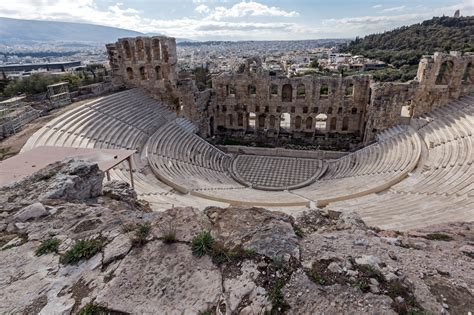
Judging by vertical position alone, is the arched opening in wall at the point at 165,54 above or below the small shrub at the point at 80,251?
above

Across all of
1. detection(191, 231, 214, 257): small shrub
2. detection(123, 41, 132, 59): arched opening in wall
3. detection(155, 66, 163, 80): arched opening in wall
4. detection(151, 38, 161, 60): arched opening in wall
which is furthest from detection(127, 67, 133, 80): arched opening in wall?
detection(191, 231, 214, 257): small shrub

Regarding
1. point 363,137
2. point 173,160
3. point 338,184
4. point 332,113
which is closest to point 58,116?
point 173,160

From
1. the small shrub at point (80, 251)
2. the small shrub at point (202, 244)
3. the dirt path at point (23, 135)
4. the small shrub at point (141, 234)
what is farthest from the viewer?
the dirt path at point (23, 135)

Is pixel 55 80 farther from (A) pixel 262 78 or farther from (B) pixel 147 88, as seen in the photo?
(A) pixel 262 78

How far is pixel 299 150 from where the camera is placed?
76.7ft

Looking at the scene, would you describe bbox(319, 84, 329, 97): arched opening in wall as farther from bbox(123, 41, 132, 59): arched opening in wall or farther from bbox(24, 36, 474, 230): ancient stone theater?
bbox(123, 41, 132, 59): arched opening in wall

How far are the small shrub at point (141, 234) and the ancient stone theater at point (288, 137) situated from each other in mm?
5400

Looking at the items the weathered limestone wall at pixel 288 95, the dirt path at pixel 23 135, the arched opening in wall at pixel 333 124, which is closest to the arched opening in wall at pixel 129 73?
the weathered limestone wall at pixel 288 95

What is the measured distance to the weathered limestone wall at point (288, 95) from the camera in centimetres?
2144

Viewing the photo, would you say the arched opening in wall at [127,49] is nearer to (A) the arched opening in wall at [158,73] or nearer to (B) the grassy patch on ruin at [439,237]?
(A) the arched opening in wall at [158,73]

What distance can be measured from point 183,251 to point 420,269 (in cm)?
373

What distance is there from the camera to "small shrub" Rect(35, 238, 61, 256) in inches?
175

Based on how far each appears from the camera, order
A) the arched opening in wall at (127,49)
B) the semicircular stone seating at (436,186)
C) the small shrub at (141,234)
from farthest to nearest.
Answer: the arched opening in wall at (127,49) → the semicircular stone seating at (436,186) → the small shrub at (141,234)

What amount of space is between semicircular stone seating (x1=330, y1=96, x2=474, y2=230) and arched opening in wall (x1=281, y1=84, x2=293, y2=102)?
1080 cm
